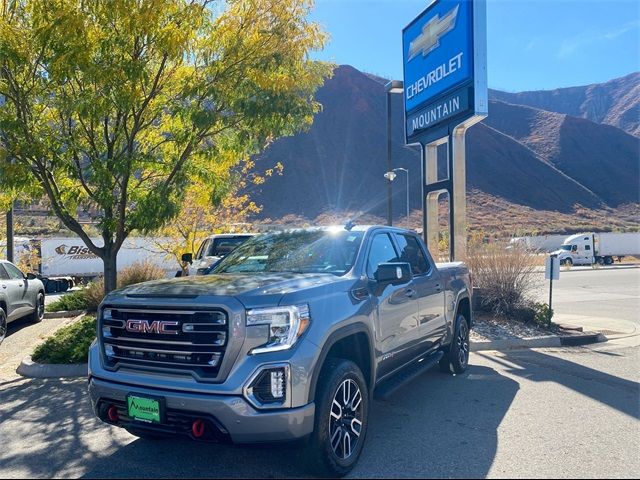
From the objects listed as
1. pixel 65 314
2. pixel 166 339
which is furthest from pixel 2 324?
pixel 166 339

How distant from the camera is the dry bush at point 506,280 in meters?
10.8

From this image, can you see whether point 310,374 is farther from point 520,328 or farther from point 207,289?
point 520,328

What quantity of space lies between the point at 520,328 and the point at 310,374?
301 inches

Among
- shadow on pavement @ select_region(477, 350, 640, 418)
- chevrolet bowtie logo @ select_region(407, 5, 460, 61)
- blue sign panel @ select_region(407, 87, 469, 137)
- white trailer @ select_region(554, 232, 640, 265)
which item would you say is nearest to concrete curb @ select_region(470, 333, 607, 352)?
shadow on pavement @ select_region(477, 350, 640, 418)

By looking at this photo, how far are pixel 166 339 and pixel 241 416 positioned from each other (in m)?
0.80

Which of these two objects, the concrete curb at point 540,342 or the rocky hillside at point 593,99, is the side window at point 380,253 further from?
the rocky hillside at point 593,99

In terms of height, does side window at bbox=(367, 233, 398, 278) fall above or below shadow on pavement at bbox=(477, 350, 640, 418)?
above

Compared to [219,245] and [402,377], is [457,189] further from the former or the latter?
[402,377]

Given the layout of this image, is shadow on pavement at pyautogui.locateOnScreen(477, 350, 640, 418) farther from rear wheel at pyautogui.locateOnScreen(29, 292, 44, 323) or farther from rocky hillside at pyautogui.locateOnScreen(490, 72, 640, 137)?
rocky hillside at pyautogui.locateOnScreen(490, 72, 640, 137)

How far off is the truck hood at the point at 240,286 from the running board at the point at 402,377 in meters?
1.12

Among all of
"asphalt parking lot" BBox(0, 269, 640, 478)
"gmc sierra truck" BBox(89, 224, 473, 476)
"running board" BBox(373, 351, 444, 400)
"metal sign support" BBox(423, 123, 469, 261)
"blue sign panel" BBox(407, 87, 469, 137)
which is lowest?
"asphalt parking lot" BBox(0, 269, 640, 478)

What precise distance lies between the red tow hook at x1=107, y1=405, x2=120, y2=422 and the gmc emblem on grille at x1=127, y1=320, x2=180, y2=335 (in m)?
0.55

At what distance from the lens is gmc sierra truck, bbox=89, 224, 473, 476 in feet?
11.4

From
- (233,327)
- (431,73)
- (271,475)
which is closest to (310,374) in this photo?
(233,327)
